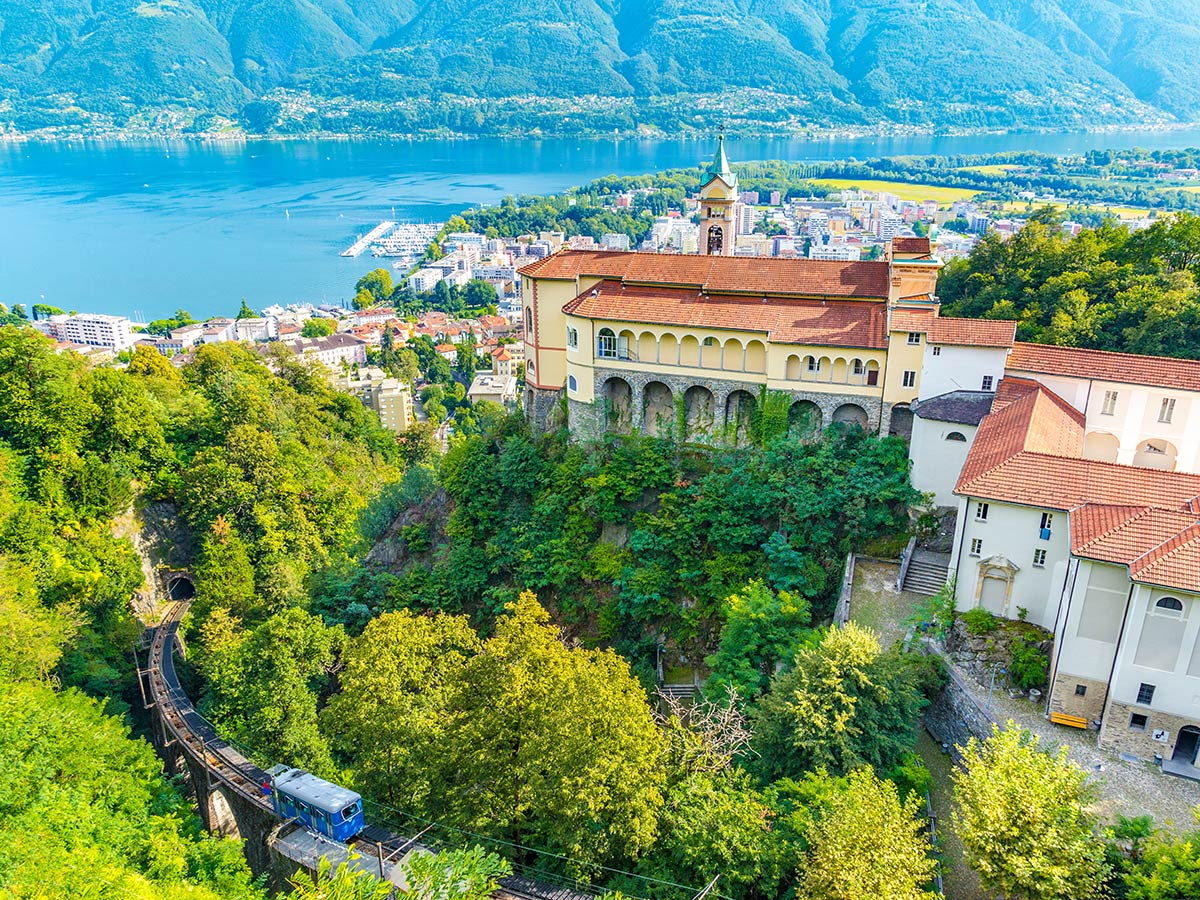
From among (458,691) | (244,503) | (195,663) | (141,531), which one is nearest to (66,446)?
(141,531)

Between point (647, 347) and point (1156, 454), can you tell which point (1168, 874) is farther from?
point (647, 347)

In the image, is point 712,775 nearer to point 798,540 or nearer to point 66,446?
point 798,540

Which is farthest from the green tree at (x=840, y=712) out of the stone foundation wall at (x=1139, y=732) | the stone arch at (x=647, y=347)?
the stone arch at (x=647, y=347)

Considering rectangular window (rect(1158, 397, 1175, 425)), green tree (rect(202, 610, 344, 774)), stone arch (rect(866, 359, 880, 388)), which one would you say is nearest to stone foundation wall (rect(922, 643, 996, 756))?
stone arch (rect(866, 359, 880, 388))

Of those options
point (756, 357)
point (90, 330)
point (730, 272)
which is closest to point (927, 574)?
point (756, 357)

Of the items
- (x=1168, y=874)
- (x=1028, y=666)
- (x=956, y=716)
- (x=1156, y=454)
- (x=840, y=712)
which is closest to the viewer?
(x=1168, y=874)

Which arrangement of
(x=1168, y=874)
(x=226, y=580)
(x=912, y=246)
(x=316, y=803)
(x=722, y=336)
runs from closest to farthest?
(x=1168, y=874) < (x=316, y=803) < (x=912, y=246) < (x=722, y=336) < (x=226, y=580)
